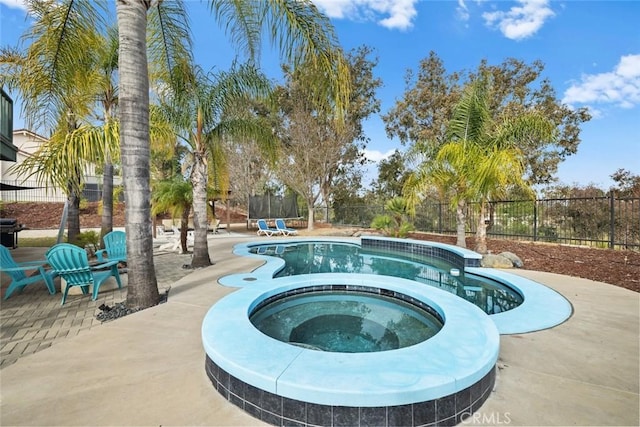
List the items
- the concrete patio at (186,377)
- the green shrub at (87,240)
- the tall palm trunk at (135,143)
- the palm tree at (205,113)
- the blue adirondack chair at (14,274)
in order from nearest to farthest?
1. the concrete patio at (186,377)
2. the tall palm trunk at (135,143)
3. the blue adirondack chair at (14,274)
4. the palm tree at (205,113)
5. the green shrub at (87,240)

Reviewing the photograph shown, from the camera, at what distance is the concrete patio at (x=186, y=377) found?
2.12 m

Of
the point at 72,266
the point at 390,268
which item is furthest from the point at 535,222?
the point at 72,266

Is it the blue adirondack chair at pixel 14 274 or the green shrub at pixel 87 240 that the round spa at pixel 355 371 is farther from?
the green shrub at pixel 87 240

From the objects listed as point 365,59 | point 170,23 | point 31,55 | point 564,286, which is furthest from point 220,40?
point 365,59

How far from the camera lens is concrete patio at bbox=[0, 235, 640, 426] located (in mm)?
2123

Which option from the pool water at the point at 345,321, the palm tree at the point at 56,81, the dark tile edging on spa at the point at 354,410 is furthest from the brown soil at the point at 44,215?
the dark tile edging on spa at the point at 354,410

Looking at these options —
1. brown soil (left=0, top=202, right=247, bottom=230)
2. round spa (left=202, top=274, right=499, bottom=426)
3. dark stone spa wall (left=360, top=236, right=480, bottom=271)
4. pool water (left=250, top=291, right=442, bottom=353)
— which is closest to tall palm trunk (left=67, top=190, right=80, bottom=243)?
pool water (left=250, top=291, right=442, bottom=353)

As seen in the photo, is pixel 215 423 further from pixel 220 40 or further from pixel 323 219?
pixel 323 219

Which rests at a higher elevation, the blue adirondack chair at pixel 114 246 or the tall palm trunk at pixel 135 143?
the tall palm trunk at pixel 135 143

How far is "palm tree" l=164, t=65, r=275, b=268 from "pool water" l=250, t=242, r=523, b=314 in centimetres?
281

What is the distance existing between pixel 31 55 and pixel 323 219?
719 inches

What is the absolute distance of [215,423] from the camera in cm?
205

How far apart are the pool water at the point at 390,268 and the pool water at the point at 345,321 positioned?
4.96 ft

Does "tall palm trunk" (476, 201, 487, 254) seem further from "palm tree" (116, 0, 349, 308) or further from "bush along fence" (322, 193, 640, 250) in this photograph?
"palm tree" (116, 0, 349, 308)
